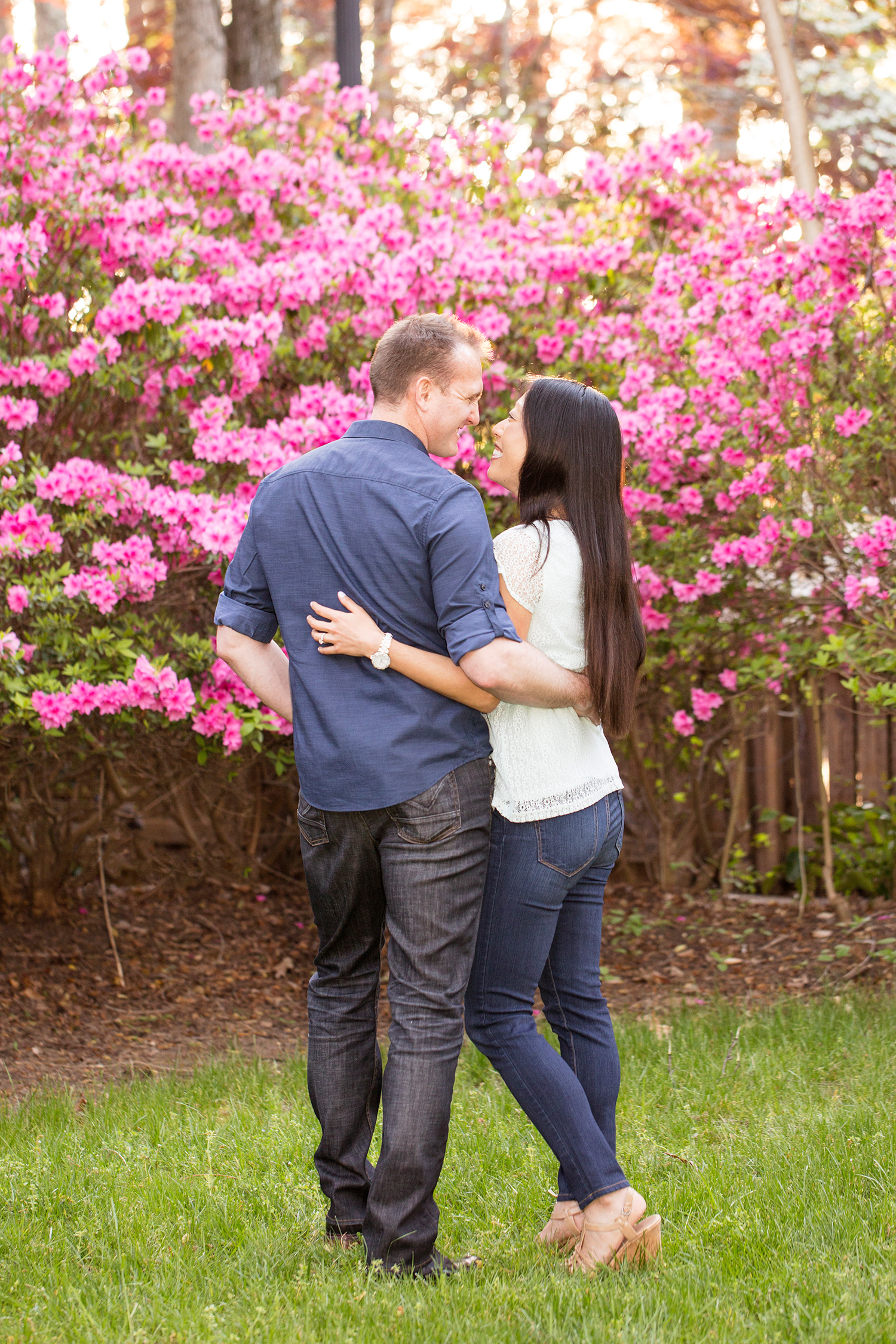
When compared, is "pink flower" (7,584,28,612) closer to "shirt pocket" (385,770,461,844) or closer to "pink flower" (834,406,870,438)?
"shirt pocket" (385,770,461,844)

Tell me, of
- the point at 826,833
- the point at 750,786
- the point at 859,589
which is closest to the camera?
the point at 859,589

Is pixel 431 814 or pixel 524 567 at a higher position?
pixel 524 567

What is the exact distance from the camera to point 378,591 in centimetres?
233

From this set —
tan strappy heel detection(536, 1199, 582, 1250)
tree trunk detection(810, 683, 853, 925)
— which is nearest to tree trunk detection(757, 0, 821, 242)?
tree trunk detection(810, 683, 853, 925)

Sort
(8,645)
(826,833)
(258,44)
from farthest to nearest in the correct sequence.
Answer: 1. (258,44)
2. (826,833)
3. (8,645)

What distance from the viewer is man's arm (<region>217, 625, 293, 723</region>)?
254 cm

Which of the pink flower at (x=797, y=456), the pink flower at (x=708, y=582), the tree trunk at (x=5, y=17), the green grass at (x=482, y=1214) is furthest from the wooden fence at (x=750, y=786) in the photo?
the tree trunk at (x=5, y=17)

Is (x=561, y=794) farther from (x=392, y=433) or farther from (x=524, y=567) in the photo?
(x=392, y=433)

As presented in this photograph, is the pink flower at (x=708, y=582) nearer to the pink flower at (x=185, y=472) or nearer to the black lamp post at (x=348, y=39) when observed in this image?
the pink flower at (x=185, y=472)

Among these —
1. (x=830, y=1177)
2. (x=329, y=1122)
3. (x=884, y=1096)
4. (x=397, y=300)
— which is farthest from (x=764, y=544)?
(x=329, y=1122)

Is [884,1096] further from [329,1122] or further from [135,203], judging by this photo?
[135,203]

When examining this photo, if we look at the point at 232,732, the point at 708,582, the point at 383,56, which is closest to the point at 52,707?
the point at 232,732

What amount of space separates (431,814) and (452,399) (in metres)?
0.77

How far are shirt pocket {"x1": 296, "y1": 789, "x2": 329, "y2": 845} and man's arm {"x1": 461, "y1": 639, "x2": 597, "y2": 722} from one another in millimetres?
Answer: 402
